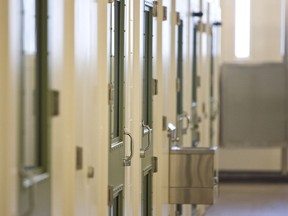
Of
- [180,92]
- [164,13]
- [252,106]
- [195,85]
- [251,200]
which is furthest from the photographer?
[252,106]

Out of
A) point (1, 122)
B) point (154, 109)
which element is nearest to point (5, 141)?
point (1, 122)

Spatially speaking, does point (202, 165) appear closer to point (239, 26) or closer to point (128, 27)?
point (128, 27)

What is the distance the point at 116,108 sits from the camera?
4824mm

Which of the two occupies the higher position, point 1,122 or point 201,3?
point 201,3

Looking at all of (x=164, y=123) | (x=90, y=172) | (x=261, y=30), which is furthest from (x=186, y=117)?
(x=261, y=30)

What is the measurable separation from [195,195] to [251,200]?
387 cm

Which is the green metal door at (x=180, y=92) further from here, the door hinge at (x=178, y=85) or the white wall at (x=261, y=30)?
the white wall at (x=261, y=30)

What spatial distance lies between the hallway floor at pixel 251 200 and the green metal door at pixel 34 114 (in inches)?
237

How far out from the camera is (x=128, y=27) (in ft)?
16.5

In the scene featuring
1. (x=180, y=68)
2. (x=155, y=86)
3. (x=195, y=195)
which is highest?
(x=180, y=68)

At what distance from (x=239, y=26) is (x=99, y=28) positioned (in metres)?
7.79

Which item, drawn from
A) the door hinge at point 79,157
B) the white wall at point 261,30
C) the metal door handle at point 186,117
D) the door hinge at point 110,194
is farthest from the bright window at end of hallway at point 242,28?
the door hinge at point 79,157

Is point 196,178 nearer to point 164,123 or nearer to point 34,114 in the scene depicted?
point 164,123

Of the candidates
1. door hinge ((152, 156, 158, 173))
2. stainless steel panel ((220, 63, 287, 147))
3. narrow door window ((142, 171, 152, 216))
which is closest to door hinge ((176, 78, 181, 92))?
door hinge ((152, 156, 158, 173))
